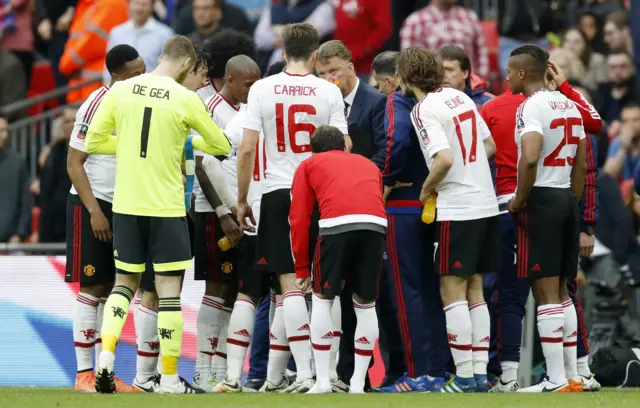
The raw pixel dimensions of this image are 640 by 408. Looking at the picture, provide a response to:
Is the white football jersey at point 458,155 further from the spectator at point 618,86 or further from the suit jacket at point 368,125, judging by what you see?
the spectator at point 618,86

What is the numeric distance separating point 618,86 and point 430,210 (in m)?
6.85

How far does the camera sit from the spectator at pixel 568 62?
1562 centimetres

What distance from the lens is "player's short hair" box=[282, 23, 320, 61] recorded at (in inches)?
399

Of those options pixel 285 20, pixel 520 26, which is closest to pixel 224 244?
pixel 285 20

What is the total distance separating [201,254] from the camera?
10789 mm

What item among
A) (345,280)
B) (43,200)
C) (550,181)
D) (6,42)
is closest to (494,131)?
(550,181)

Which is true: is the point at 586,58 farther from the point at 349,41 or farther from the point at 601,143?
the point at 349,41

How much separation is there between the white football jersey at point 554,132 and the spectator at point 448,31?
503 centimetres

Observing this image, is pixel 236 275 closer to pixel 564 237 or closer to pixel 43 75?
pixel 564 237

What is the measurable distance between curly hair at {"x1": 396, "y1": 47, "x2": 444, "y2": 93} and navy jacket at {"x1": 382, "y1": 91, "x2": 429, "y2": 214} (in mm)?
257

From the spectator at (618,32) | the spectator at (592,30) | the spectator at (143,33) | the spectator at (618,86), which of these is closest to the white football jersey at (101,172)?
the spectator at (143,33)

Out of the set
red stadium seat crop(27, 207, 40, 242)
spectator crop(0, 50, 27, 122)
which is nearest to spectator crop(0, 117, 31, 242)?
red stadium seat crop(27, 207, 40, 242)

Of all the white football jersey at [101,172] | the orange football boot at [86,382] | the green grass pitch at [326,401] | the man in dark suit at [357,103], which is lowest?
the orange football boot at [86,382]

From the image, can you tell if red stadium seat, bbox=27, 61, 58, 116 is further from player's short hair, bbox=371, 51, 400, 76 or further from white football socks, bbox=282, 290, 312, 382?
white football socks, bbox=282, 290, 312, 382
